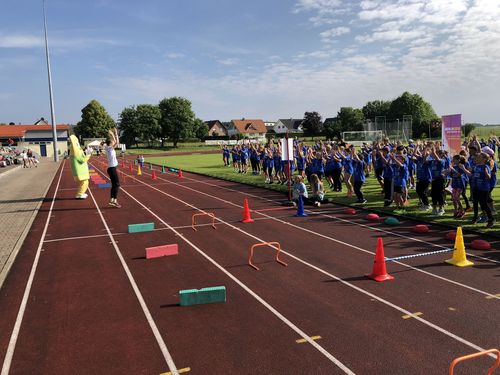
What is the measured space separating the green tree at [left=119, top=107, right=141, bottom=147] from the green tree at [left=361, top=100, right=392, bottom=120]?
162 feet

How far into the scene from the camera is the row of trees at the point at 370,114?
7581 cm

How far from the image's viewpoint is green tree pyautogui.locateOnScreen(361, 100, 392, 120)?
89.4 meters

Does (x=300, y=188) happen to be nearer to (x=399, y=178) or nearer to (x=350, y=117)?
(x=399, y=178)

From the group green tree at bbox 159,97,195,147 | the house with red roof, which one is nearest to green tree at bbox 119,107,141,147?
green tree at bbox 159,97,195,147

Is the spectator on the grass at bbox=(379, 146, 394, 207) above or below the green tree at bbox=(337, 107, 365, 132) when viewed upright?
below

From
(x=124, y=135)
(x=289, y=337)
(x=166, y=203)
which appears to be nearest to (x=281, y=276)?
(x=289, y=337)

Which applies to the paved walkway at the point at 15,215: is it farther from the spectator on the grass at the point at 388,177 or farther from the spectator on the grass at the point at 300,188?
the spectator on the grass at the point at 388,177

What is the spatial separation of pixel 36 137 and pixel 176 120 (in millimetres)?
26980

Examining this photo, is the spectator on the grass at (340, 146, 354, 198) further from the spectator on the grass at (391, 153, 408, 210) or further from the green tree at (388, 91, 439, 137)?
the green tree at (388, 91, 439, 137)

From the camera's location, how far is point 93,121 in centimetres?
8425

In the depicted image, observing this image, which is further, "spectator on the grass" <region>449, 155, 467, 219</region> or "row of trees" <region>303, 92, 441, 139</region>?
"row of trees" <region>303, 92, 441, 139</region>

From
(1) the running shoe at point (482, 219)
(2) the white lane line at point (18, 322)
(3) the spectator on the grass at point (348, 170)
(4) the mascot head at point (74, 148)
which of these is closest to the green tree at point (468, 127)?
(3) the spectator on the grass at point (348, 170)

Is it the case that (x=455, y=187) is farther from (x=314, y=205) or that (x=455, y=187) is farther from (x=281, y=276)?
(x=281, y=276)

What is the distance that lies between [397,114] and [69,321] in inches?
3435
